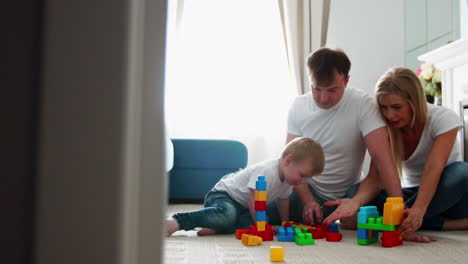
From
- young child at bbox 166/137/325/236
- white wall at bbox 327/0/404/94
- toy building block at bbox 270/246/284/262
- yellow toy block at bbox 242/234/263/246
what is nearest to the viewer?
toy building block at bbox 270/246/284/262

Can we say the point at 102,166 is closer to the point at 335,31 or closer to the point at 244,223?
the point at 244,223

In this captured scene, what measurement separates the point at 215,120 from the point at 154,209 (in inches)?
140

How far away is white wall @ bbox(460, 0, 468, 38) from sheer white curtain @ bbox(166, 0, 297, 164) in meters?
1.38

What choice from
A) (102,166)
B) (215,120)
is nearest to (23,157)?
(102,166)

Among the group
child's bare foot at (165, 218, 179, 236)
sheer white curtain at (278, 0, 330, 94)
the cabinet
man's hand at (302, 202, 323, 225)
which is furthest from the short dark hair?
→ sheer white curtain at (278, 0, 330, 94)

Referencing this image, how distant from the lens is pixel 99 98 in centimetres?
31

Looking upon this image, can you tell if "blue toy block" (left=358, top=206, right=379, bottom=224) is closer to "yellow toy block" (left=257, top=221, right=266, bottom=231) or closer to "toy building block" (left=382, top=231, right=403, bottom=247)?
"toy building block" (left=382, top=231, right=403, bottom=247)

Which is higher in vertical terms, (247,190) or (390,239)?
(247,190)

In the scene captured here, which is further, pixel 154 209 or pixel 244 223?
pixel 244 223

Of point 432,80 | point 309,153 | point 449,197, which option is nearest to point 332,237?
point 309,153

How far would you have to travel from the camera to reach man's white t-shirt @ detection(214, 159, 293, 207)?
1.71 metres

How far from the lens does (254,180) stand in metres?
1.67

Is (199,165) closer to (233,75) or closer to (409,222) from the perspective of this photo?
(233,75)

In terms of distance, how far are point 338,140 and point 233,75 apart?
220 cm
